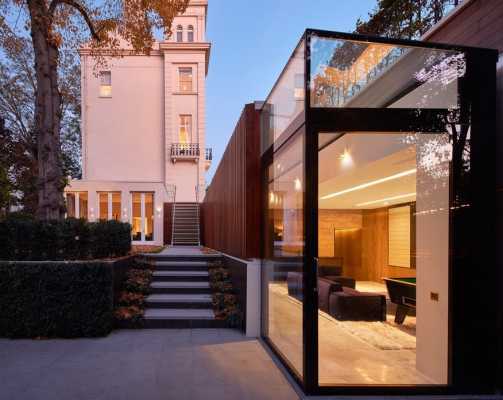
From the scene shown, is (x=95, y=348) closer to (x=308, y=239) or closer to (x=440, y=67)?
(x=308, y=239)

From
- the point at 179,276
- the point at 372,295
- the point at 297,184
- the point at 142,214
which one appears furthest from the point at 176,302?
the point at 142,214

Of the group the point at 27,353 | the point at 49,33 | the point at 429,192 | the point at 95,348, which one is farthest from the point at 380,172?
the point at 49,33

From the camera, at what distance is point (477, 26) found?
A: 4.14 meters

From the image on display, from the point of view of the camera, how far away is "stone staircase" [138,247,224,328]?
257 inches

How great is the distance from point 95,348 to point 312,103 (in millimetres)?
3940

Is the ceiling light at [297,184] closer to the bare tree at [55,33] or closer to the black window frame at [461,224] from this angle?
the black window frame at [461,224]

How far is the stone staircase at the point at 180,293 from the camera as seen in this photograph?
6535 mm

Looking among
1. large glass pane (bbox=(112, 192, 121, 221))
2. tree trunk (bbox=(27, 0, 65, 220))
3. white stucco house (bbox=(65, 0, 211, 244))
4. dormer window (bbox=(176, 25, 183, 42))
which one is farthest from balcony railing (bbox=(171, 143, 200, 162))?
tree trunk (bbox=(27, 0, 65, 220))

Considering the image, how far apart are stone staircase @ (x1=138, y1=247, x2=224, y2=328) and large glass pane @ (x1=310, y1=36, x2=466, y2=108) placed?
398cm

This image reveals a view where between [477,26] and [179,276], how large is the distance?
20.0 ft

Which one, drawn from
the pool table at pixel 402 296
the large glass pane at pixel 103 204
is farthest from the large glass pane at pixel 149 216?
the pool table at pixel 402 296

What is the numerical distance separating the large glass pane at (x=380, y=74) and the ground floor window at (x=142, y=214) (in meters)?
12.0

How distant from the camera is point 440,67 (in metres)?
4.09

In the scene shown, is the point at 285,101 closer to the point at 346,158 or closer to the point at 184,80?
the point at 346,158
